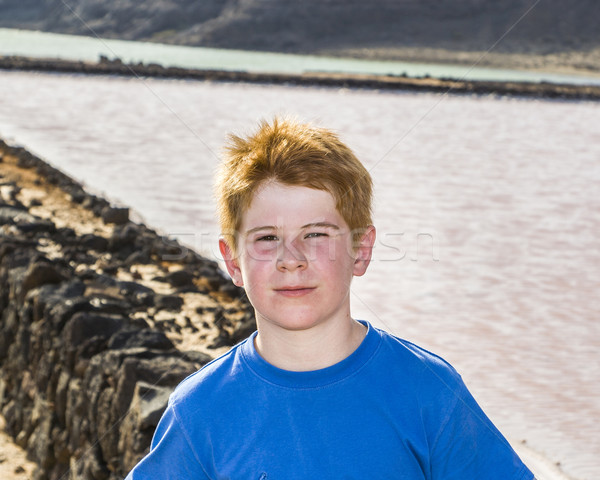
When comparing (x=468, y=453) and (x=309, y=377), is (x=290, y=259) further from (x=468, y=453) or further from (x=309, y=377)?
(x=468, y=453)

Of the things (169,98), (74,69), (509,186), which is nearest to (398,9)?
(74,69)

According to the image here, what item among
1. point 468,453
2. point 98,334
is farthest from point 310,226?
point 98,334

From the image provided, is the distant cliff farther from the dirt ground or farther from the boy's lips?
the boy's lips

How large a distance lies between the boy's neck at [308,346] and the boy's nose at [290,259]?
12 centimetres

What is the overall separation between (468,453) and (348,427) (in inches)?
8.6

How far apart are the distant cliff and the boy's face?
308 ft

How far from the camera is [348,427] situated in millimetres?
1449

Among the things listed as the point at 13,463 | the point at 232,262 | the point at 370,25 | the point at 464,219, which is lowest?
the point at 13,463

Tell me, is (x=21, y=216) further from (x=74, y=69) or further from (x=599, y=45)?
(x=599, y=45)

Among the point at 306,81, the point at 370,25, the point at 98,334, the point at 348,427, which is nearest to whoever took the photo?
the point at 348,427

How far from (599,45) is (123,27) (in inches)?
2390

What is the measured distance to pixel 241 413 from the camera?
1.50 m

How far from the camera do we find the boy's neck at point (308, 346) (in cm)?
159

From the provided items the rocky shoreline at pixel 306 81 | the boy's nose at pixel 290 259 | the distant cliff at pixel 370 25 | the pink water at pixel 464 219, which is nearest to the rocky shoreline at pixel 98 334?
the pink water at pixel 464 219
